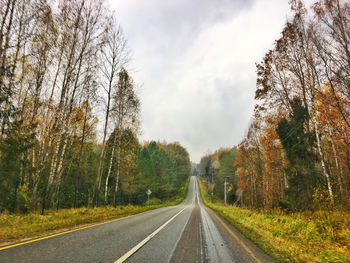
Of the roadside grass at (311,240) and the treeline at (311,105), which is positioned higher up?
the treeline at (311,105)

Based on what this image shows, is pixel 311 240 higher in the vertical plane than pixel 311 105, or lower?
lower

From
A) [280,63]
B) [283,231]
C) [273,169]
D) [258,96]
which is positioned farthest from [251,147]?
[283,231]

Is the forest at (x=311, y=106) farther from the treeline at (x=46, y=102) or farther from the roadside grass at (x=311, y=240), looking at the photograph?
the treeline at (x=46, y=102)

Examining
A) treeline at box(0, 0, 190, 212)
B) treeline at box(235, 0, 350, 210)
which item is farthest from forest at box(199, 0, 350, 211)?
treeline at box(0, 0, 190, 212)

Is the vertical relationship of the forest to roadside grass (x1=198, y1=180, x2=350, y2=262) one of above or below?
above

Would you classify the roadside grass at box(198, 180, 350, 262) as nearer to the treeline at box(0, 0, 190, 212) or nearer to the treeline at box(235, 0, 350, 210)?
the treeline at box(235, 0, 350, 210)

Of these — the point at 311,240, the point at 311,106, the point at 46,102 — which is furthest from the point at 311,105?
the point at 46,102

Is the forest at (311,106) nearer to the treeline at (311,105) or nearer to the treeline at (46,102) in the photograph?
the treeline at (311,105)

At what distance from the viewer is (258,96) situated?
14.7 m

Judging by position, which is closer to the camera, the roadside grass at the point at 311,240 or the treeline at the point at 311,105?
the roadside grass at the point at 311,240

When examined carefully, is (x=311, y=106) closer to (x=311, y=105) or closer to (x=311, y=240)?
(x=311, y=105)

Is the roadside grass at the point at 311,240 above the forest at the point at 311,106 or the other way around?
the other way around

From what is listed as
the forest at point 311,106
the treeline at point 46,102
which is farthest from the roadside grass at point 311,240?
the treeline at point 46,102

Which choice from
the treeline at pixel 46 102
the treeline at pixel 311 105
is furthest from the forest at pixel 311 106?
the treeline at pixel 46 102
